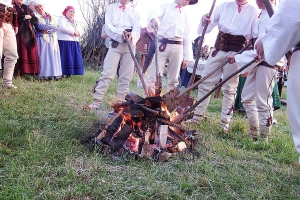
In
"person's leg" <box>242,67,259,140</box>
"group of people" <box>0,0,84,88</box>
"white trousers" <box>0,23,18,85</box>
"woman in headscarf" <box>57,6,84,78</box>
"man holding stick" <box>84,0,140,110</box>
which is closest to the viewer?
"person's leg" <box>242,67,259,140</box>

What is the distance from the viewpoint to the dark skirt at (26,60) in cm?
671

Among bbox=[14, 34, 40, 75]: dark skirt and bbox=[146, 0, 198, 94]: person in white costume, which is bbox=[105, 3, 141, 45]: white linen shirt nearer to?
bbox=[146, 0, 198, 94]: person in white costume

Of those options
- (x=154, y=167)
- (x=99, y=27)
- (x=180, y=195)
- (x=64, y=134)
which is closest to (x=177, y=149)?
(x=154, y=167)

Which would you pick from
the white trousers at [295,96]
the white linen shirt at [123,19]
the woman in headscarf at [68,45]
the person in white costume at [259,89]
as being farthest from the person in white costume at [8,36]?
the white trousers at [295,96]

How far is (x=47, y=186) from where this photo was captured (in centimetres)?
209

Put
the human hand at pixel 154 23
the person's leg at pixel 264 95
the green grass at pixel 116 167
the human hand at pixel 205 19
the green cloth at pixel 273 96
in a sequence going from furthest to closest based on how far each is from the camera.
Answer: the green cloth at pixel 273 96
the human hand at pixel 154 23
the human hand at pixel 205 19
the person's leg at pixel 264 95
the green grass at pixel 116 167

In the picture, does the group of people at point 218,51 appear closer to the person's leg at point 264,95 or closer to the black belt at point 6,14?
the person's leg at point 264,95

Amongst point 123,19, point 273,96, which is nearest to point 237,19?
point 123,19

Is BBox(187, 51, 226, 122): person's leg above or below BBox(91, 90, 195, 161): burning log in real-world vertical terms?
above

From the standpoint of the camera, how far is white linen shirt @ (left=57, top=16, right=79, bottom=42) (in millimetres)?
7550

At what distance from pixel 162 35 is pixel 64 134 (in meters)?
2.42

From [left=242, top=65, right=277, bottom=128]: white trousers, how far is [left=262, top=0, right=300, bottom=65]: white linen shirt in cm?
185

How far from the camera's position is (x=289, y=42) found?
1.75 meters

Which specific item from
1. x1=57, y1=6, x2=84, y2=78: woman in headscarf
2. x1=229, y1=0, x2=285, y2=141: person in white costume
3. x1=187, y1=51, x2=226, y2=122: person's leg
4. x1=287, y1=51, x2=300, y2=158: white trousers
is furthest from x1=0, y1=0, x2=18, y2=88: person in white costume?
x1=287, y1=51, x2=300, y2=158: white trousers
